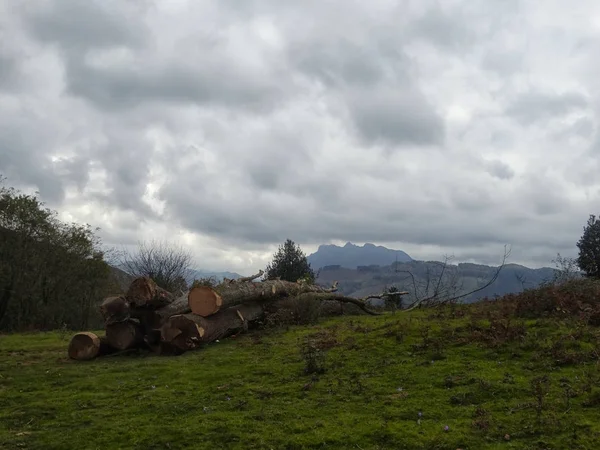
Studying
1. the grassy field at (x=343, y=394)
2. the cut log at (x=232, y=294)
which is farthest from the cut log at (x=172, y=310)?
the grassy field at (x=343, y=394)

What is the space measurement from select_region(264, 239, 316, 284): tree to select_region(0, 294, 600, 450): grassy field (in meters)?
18.4

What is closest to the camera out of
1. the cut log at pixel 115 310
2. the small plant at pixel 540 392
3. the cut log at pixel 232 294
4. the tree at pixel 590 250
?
the small plant at pixel 540 392

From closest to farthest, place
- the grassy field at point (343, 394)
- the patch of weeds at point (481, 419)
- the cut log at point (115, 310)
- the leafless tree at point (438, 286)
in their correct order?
the patch of weeds at point (481, 419) < the grassy field at point (343, 394) < the cut log at point (115, 310) < the leafless tree at point (438, 286)

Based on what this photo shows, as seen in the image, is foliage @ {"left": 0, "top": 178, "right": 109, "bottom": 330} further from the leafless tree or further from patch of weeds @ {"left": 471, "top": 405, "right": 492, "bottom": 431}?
patch of weeds @ {"left": 471, "top": 405, "right": 492, "bottom": 431}

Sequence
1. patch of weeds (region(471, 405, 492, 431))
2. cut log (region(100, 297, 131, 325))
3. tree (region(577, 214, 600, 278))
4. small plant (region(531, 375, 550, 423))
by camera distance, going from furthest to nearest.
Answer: tree (region(577, 214, 600, 278)) → cut log (region(100, 297, 131, 325)) → small plant (region(531, 375, 550, 423)) → patch of weeds (region(471, 405, 492, 431))

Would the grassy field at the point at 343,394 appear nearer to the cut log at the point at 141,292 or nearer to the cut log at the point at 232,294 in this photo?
the cut log at the point at 232,294

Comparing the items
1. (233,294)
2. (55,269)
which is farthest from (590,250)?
(55,269)

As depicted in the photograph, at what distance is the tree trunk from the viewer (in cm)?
1203

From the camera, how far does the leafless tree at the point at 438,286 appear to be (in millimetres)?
18203

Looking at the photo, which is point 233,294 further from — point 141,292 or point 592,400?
point 592,400

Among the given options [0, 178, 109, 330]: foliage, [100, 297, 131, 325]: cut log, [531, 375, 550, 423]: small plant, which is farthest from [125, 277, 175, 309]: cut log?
[0, 178, 109, 330]: foliage

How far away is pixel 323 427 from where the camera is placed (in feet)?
19.4

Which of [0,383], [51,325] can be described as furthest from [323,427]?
[51,325]

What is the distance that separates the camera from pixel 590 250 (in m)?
25.3
